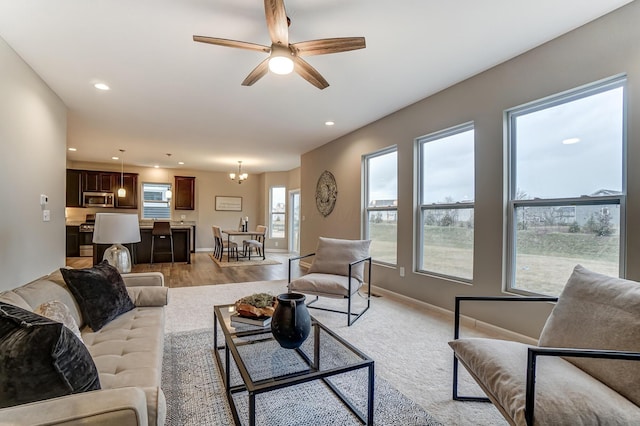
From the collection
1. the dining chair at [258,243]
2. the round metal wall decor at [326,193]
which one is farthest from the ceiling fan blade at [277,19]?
the dining chair at [258,243]

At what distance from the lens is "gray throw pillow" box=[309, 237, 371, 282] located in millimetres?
3549

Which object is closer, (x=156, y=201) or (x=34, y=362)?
(x=34, y=362)

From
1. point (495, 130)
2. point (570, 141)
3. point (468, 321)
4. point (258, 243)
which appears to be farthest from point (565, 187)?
point (258, 243)

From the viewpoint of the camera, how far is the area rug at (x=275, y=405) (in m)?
1.63

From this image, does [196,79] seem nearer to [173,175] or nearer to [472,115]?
[472,115]

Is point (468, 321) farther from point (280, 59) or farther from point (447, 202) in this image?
point (280, 59)

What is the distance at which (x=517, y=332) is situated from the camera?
2.69 m

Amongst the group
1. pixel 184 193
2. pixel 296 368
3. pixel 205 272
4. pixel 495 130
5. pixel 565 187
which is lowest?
pixel 205 272

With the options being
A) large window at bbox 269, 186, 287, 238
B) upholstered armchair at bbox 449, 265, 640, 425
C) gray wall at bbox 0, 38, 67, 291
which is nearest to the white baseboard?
upholstered armchair at bbox 449, 265, 640, 425

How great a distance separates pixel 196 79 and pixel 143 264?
5.18 m

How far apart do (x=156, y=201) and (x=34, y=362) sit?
9153 millimetres

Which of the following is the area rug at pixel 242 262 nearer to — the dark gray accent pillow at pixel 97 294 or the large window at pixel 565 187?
the dark gray accent pillow at pixel 97 294

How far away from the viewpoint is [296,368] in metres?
1.64

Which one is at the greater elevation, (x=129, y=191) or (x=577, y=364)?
(x=129, y=191)
